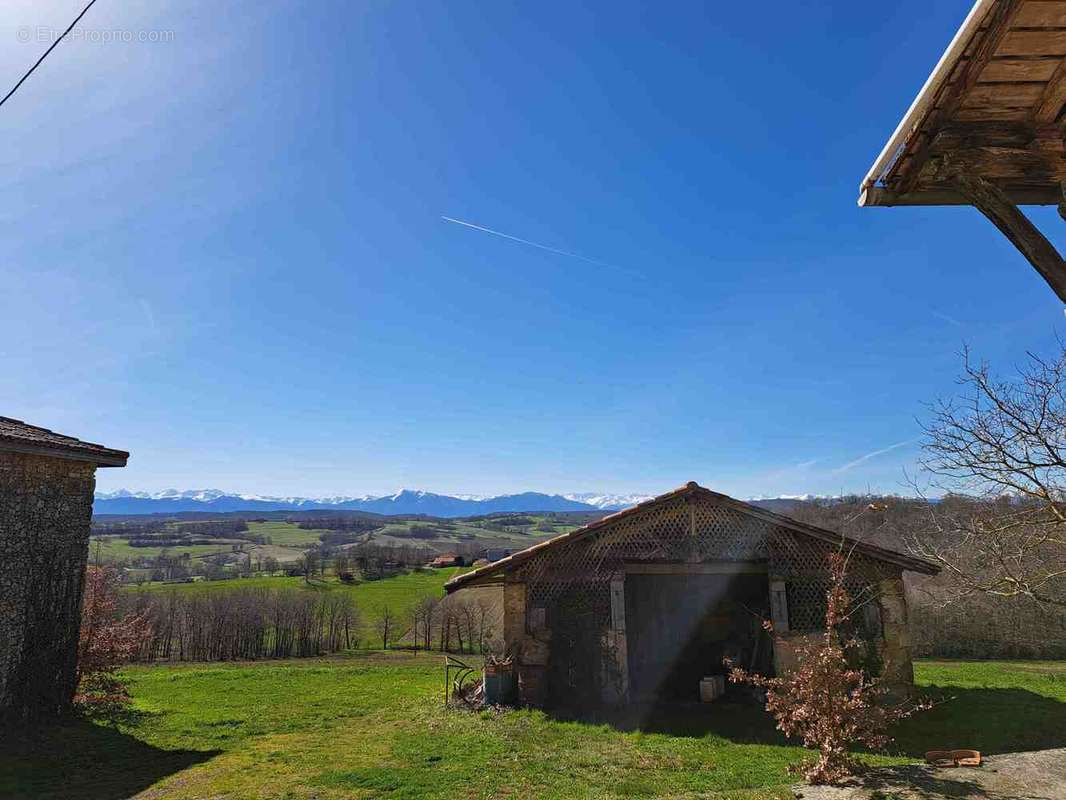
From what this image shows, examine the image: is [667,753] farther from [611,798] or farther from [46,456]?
[46,456]

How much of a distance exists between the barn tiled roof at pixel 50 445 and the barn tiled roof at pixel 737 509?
24.8 feet

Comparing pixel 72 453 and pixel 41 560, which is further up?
pixel 72 453

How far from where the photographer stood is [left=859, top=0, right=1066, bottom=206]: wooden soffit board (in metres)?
3.27

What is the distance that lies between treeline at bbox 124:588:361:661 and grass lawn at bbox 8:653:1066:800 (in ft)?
59.4

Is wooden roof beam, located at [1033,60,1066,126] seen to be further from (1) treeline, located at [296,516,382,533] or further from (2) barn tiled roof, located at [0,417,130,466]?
(1) treeline, located at [296,516,382,533]

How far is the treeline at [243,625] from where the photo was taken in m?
31.2

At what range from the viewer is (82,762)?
9.67 meters

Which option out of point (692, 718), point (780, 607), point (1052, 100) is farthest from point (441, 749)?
point (1052, 100)

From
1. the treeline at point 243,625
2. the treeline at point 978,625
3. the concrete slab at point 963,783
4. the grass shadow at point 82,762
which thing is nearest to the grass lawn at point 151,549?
the treeline at point 243,625

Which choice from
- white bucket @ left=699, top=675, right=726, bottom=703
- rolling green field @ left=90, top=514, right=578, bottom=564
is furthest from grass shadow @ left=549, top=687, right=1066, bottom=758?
rolling green field @ left=90, top=514, right=578, bottom=564

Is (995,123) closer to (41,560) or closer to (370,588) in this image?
(41,560)

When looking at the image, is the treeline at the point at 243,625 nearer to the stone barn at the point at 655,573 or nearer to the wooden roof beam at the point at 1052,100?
the stone barn at the point at 655,573

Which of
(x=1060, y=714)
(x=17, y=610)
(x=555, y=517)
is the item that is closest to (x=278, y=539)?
(x=555, y=517)

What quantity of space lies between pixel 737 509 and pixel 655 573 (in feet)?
7.08
